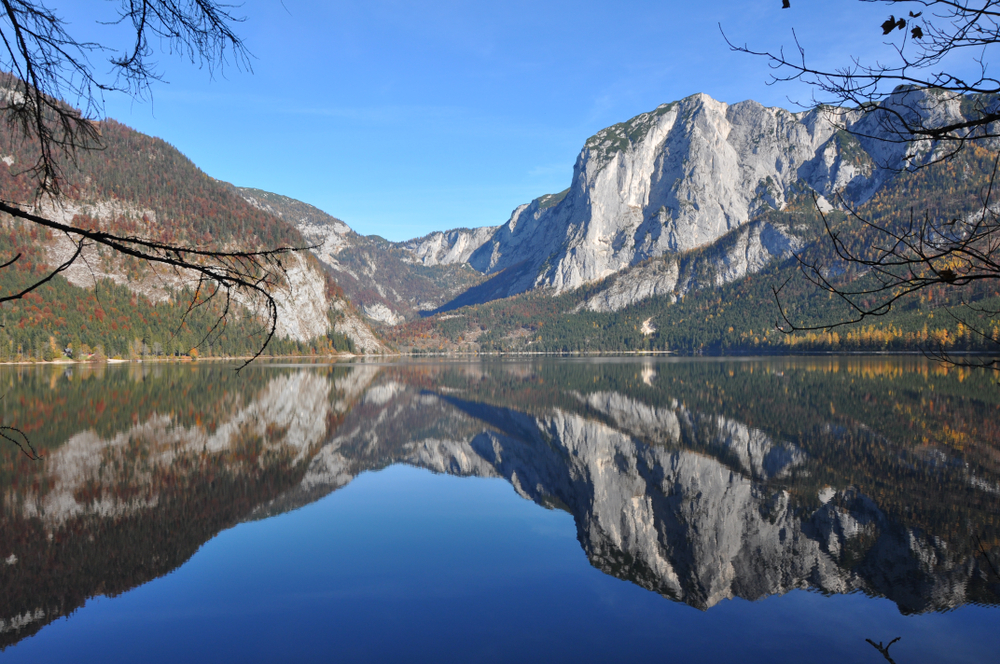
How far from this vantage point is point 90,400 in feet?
124

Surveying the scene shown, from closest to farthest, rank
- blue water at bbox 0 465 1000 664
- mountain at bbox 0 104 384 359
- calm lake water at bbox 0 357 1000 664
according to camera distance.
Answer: blue water at bbox 0 465 1000 664 < calm lake water at bbox 0 357 1000 664 < mountain at bbox 0 104 384 359

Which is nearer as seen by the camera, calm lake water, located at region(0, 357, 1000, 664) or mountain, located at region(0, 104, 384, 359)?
calm lake water, located at region(0, 357, 1000, 664)

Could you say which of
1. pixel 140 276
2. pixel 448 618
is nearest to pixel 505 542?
pixel 448 618

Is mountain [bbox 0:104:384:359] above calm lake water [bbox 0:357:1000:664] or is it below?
above

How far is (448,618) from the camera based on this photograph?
10.1m

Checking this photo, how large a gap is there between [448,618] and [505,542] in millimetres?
4578

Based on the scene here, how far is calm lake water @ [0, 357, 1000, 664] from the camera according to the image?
9.42m

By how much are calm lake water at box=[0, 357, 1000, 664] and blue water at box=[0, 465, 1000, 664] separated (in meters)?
0.05

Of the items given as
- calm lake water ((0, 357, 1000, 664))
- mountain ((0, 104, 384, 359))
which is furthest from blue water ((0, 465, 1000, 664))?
mountain ((0, 104, 384, 359))

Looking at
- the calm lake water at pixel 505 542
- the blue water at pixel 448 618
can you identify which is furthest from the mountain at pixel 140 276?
the blue water at pixel 448 618

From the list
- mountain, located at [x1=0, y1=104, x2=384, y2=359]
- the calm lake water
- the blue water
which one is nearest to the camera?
the blue water

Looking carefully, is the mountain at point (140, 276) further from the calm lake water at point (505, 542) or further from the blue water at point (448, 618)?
the blue water at point (448, 618)

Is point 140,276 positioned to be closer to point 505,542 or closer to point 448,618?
point 505,542

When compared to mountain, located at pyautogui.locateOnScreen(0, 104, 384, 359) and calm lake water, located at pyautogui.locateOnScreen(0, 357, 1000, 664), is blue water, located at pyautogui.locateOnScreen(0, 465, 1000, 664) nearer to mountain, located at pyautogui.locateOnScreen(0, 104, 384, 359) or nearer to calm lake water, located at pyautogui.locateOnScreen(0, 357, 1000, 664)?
calm lake water, located at pyautogui.locateOnScreen(0, 357, 1000, 664)
